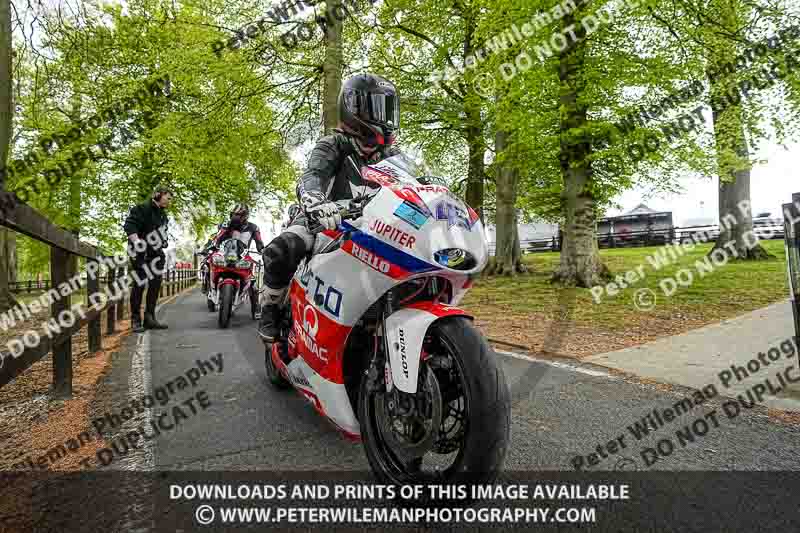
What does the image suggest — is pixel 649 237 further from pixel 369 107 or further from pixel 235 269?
pixel 369 107

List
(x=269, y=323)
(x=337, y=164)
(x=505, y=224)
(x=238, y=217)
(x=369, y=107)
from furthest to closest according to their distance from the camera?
1. (x=505, y=224)
2. (x=238, y=217)
3. (x=269, y=323)
4. (x=337, y=164)
5. (x=369, y=107)

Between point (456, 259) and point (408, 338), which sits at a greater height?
point (456, 259)

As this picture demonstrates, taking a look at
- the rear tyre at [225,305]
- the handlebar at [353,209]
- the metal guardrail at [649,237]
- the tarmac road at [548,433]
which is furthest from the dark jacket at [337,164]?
the metal guardrail at [649,237]

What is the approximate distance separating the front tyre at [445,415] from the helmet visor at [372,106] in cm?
141

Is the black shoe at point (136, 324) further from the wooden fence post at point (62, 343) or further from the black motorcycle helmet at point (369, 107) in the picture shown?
the black motorcycle helmet at point (369, 107)

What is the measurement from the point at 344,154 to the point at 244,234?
6.88 m

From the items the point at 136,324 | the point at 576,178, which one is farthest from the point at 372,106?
the point at 576,178

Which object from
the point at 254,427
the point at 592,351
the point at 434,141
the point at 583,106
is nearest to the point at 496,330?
the point at 592,351

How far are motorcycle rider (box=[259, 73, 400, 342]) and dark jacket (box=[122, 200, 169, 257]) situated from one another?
16.9ft

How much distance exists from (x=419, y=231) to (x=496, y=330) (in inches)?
213

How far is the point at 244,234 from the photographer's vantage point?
962 cm

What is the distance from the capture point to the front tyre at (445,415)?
1968 mm

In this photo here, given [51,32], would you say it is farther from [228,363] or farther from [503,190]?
[503,190]

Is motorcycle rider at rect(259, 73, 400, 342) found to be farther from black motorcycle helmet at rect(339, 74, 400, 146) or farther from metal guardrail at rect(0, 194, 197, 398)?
metal guardrail at rect(0, 194, 197, 398)
